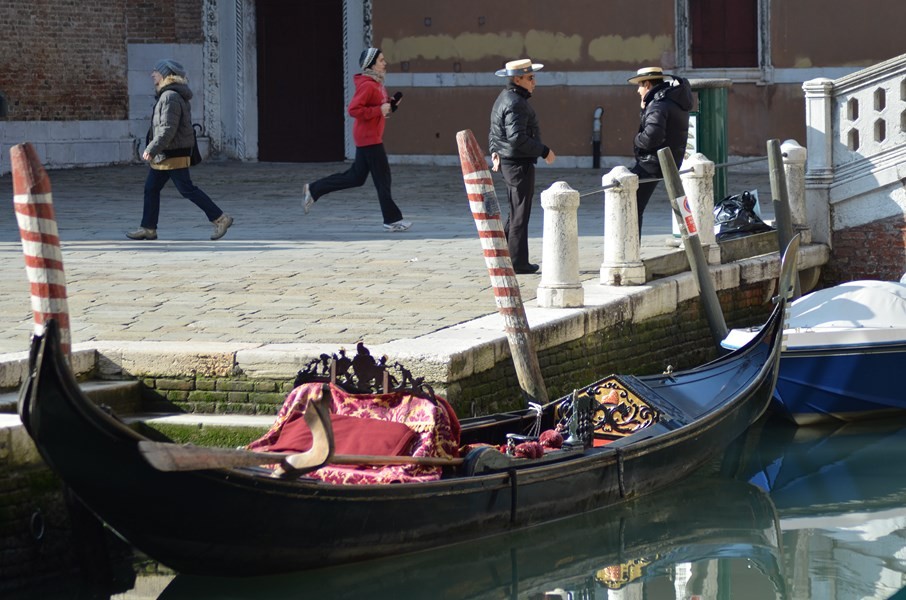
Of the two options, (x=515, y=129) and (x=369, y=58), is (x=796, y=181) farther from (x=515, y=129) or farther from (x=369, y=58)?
(x=369, y=58)

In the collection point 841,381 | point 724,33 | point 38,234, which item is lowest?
point 841,381

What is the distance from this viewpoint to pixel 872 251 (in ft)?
34.8

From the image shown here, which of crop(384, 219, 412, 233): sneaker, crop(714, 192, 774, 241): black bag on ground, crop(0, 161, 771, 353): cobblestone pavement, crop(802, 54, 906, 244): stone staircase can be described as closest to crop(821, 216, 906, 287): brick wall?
crop(802, 54, 906, 244): stone staircase

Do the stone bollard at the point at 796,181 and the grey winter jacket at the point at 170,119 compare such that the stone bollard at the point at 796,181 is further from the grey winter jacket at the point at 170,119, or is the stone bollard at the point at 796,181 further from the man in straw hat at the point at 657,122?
the grey winter jacket at the point at 170,119

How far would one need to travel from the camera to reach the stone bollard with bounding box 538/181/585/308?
777 centimetres

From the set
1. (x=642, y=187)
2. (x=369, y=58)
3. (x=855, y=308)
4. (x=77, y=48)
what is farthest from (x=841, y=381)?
(x=77, y=48)

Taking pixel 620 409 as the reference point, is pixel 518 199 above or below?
above

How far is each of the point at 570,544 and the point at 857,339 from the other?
2.63 m

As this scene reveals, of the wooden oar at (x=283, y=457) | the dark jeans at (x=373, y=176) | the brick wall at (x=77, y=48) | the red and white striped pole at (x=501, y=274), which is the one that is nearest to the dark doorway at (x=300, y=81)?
the brick wall at (x=77, y=48)

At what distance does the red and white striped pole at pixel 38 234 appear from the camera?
4.77 m

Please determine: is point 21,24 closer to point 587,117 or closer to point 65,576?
point 587,117

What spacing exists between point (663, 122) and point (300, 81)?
29.6 feet

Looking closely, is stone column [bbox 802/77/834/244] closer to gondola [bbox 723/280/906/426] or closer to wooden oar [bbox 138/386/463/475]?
gondola [bbox 723/280/906/426]

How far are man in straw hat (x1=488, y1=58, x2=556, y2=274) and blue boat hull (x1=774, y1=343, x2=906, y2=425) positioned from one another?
1707 mm
